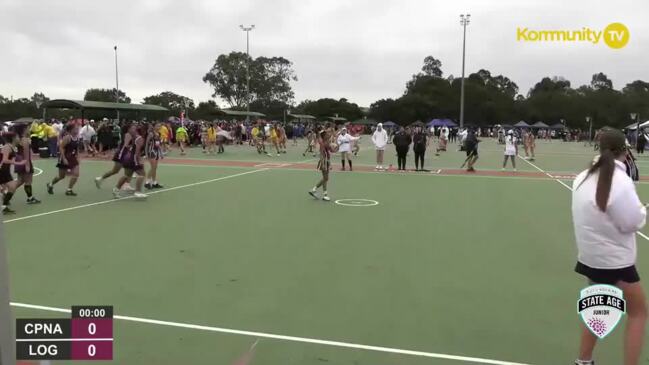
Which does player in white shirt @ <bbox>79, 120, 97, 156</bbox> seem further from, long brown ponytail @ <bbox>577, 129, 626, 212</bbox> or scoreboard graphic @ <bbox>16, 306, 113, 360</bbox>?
long brown ponytail @ <bbox>577, 129, 626, 212</bbox>

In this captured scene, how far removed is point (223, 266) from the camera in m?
6.62

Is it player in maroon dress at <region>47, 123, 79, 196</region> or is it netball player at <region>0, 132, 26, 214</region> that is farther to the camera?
player in maroon dress at <region>47, 123, 79, 196</region>

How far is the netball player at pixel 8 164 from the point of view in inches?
390

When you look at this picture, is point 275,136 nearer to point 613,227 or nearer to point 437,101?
point 613,227

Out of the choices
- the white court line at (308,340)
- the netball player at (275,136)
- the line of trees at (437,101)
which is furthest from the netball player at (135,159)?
the line of trees at (437,101)

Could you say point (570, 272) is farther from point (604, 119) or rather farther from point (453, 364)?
point (604, 119)

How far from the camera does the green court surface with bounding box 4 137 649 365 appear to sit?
4375 millimetres

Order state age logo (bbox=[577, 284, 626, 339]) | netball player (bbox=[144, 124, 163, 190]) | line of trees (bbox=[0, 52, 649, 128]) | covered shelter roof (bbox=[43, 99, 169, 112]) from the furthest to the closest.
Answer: line of trees (bbox=[0, 52, 649, 128]), covered shelter roof (bbox=[43, 99, 169, 112]), netball player (bbox=[144, 124, 163, 190]), state age logo (bbox=[577, 284, 626, 339])

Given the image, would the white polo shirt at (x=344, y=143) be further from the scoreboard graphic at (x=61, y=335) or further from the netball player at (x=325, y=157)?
the scoreboard graphic at (x=61, y=335)

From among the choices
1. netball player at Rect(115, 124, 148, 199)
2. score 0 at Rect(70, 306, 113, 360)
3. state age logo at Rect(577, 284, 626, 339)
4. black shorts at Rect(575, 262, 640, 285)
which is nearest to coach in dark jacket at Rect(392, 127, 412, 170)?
netball player at Rect(115, 124, 148, 199)

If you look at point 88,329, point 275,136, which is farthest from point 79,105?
point 88,329

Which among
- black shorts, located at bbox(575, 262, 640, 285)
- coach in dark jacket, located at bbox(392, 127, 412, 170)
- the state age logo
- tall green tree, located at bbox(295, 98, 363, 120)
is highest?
tall green tree, located at bbox(295, 98, 363, 120)

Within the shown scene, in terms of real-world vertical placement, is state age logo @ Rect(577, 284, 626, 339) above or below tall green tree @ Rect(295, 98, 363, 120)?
below

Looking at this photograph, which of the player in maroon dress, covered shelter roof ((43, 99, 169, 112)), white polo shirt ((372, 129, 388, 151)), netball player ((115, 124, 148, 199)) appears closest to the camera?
netball player ((115, 124, 148, 199))
